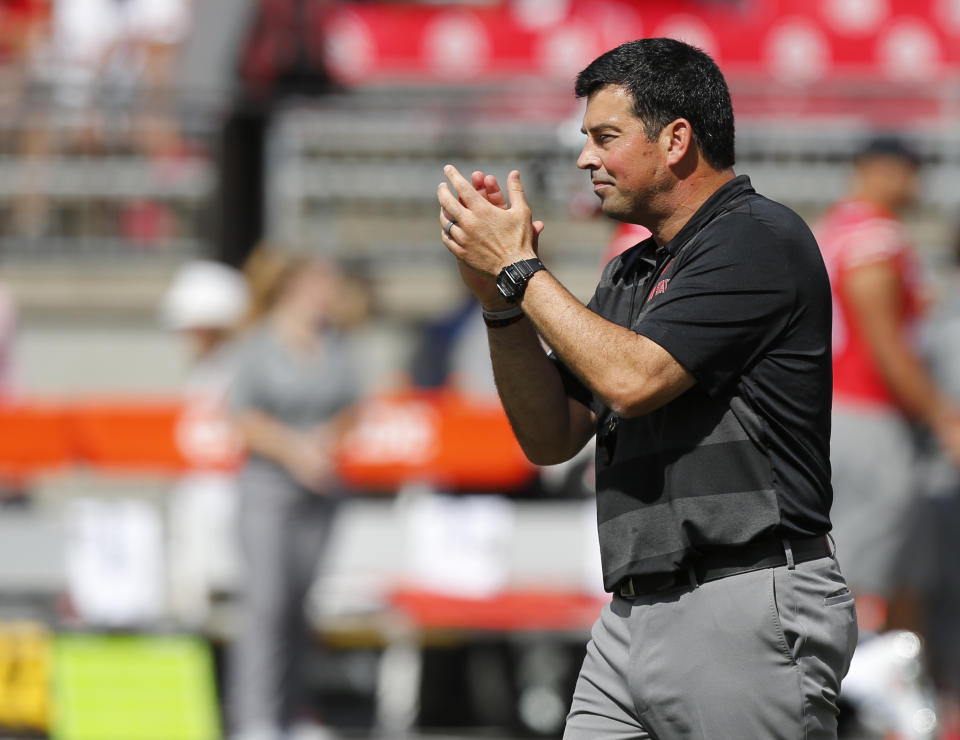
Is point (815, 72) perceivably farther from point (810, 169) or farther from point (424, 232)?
point (424, 232)

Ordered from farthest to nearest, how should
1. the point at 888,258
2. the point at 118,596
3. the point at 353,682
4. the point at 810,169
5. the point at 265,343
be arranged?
the point at 810,169, the point at 353,682, the point at 118,596, the point at 265,343, the point at 888,258

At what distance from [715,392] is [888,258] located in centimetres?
296

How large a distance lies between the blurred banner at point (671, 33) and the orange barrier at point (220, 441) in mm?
4018

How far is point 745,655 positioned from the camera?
309 centimetres

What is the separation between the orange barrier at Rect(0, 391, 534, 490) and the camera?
7.88 metres

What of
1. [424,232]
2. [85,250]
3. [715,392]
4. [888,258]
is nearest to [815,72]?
[424,232]

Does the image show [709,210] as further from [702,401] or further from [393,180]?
[393,180]

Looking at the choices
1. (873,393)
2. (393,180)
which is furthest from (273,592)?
(393,180)

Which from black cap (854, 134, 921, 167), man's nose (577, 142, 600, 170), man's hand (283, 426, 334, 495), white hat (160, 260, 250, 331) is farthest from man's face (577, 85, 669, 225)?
white hat (160, 260, 250, 331)

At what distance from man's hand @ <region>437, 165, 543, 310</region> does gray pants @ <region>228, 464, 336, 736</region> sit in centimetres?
399

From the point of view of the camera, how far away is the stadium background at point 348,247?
25.1ft

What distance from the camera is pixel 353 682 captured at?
8.70 m

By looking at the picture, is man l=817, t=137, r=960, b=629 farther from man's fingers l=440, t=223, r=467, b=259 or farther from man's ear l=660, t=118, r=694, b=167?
man's fingers l=440, t=223, r=467, b=259

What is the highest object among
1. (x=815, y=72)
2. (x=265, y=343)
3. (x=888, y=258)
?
(x=815, y=72)
